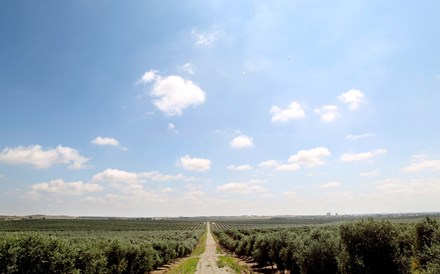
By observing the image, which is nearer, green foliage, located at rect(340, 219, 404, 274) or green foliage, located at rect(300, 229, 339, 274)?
green foliage, located at rect(340, 219, 404, 274)

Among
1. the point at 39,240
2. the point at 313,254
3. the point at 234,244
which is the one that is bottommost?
the point at 234,244

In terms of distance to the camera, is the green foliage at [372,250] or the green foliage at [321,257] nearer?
the green foliage at [372,250]

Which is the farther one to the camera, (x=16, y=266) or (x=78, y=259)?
(x=78, y=259)

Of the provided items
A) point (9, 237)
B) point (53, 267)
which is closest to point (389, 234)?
point (53, 267)

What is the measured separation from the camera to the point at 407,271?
21.6 metres

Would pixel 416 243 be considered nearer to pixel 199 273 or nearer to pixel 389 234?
pixel 389 234

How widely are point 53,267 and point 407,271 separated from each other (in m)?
24.3

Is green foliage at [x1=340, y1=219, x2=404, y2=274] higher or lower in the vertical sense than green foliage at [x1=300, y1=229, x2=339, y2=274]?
higher

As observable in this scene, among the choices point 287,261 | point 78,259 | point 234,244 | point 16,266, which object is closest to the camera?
point 16,266

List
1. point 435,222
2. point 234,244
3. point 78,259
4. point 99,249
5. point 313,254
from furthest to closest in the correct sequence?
1. point 234,244
2. point 435,222
3. point 99,249
4. point 313,254
5. point 78,259

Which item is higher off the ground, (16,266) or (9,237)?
(9,237)

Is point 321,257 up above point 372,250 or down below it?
below

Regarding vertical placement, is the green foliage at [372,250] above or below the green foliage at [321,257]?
above

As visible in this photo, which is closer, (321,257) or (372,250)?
(372,250)
